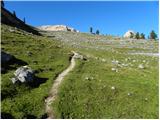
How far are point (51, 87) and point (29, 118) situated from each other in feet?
29.1

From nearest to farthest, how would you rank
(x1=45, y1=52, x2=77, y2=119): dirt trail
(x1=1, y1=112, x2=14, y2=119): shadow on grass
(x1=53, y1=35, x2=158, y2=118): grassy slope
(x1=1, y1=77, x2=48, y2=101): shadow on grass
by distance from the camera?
(x1=1, y1=112, x2=14, y2=119): shadow on grass < (x1=45, y1=52, x2=77, y2=119): dirt trail < (x1=53, y1=35, x2=158, y2=118): grassy slope < (x1=1, y1=77, x2=48, y2=101): shadow on grass

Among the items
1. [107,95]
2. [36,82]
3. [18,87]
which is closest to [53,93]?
[18,87]

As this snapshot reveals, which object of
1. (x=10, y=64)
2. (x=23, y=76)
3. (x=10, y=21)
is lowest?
(x=23, y=76)

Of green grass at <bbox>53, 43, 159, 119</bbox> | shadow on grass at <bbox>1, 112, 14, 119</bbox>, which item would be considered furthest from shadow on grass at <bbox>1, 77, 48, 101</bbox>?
shadow on grass at <bbox>1, 112, 14, 119</bbox>

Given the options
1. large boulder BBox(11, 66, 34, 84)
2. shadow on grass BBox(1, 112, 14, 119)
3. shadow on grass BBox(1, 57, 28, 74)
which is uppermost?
shadow on grass BBox(1, 57, 28, 74)

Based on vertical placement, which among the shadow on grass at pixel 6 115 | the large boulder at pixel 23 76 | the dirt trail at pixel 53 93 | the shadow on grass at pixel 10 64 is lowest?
the shadow on grass at pixel 6 115

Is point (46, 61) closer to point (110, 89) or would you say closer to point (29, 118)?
point (110, 89)

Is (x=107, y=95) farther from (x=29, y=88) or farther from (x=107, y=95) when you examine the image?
(x=29, y=88)

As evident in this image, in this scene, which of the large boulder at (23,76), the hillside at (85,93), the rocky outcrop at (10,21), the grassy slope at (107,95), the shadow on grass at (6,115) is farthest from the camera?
the rocky outcrop at (10,21)

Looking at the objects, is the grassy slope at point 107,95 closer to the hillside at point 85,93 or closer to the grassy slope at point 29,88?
the hillside at point 85,93

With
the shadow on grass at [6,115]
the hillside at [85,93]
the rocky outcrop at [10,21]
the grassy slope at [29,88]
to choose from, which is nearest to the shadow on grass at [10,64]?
the hillside at [85,93]

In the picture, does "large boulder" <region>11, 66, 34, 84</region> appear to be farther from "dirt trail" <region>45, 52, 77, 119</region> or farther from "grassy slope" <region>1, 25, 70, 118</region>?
"dirt trail" <region>45, 52, 77, 119</region>

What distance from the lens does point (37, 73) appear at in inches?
1865

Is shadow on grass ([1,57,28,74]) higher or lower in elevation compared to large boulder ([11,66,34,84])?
higher
